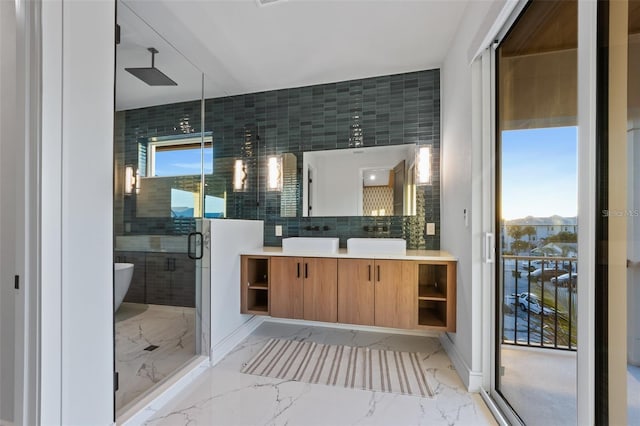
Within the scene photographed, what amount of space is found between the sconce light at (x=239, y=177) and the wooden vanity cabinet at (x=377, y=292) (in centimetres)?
146

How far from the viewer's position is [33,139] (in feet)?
3.16

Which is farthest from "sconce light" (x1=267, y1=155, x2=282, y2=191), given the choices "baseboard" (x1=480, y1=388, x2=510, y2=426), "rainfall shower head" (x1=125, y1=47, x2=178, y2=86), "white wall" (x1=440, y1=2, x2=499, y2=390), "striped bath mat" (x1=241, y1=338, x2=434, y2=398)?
"baseboard" (x1=480, y1=388, x2=510, y2=426)

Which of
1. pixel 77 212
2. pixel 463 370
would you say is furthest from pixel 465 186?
pixel 77 212

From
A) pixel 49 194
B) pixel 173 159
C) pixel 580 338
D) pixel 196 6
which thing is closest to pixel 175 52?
pixel 196 6

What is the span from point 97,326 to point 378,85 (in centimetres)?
293

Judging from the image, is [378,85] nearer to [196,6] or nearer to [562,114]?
[196,6]

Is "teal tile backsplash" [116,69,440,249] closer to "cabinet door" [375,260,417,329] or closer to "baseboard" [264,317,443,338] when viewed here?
"cabinet door" [375,260,417,329]

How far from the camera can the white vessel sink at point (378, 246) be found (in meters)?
2.28

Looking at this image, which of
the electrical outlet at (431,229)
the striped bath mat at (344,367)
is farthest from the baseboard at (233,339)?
the electrical outlet at (431,229)

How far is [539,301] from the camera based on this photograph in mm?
1206

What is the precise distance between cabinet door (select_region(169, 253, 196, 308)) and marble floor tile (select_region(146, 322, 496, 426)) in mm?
636

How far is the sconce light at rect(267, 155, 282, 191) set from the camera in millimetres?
2939

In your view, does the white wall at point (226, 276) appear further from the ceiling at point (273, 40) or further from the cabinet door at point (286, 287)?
the ceiling at point (273, 40)

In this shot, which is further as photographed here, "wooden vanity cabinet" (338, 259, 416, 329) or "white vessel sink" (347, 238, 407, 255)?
"white vessel sink" (347, 238, 407, 255)
